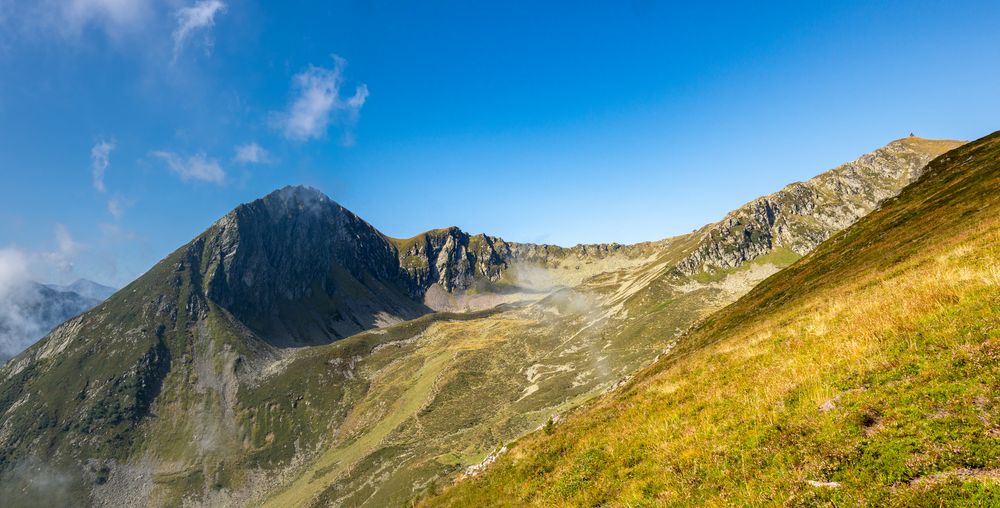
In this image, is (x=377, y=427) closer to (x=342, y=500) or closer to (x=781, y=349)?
(x=342, y=500)

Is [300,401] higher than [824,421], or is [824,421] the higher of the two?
[824,421]

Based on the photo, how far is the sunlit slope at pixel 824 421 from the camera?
913 centimetres

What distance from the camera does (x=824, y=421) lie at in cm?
1223

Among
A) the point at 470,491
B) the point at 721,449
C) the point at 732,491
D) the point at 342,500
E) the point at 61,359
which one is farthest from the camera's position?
the point at 61,359

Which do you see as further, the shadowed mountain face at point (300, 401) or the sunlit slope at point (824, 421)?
the shadowed mountain face at point (300, 401)

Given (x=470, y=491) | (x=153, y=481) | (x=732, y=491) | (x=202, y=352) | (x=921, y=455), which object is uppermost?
(x=202, y=352)

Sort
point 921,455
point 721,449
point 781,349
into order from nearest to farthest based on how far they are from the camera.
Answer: point 921,455, point 721,449, point 781,349

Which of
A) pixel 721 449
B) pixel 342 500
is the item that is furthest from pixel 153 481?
pixel 721 449

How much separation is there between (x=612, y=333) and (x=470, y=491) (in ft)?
437

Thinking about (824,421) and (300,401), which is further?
(300,401)

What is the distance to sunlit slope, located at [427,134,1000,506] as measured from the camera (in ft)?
30.0

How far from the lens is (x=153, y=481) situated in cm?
12975

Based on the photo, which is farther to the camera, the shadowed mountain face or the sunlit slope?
the shadowed mountain face

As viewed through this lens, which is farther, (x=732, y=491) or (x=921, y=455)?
(x=732, y=491)
